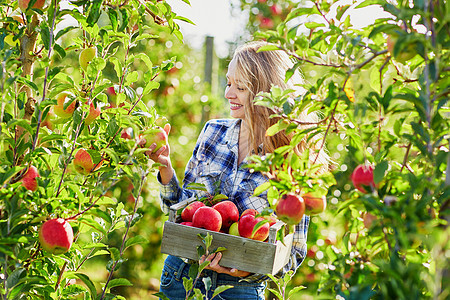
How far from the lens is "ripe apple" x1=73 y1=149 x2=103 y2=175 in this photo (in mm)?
1357

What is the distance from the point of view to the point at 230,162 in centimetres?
200

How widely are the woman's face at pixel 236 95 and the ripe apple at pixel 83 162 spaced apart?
2.43 feet

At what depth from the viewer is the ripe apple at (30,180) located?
1255mm

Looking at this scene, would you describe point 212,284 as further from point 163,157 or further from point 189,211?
point 163,157

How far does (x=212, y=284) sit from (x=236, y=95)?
0.76 metres

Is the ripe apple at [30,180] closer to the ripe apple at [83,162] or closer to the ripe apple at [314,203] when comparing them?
the ripe apple at [83,162]

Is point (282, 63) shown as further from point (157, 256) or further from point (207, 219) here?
point (157, 256)

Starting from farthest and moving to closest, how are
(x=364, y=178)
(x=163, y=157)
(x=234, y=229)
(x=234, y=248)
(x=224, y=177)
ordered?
1. (x=224, y=177)
2. (x=163, y=157)
3. (x=234, y=229)
4. (x=234, y=248)
5. (x=364, y=178)

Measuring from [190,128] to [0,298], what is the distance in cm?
320

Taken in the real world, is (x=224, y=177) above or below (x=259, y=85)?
below

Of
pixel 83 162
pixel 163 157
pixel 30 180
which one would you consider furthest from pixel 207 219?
pixel 30 180

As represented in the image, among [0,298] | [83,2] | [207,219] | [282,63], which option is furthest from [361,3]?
[0,298]

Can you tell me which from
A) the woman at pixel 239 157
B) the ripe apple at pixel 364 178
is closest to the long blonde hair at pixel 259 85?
the woman at pixel 239 157

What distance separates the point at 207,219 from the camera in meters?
1.55
